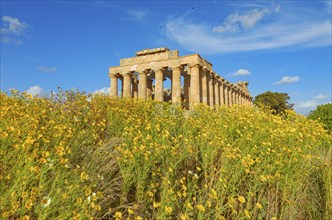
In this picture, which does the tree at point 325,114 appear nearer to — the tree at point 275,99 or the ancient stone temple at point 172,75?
the ancient stone temple at point 172,75

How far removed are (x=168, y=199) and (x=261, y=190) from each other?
6.61 ft

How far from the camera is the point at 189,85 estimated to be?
120 feet

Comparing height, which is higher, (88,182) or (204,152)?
(204,152)

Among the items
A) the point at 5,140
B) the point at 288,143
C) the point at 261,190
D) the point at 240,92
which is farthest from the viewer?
the point at 240,92

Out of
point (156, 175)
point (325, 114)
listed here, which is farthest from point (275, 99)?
point (156, 175)

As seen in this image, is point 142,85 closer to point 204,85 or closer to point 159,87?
point 159,87

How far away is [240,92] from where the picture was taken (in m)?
53.2

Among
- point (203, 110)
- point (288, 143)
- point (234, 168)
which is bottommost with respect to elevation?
point (234, 168)

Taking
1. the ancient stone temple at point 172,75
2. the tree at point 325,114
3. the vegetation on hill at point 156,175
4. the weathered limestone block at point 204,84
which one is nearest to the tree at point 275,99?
the ancient stone temple at point 172,75

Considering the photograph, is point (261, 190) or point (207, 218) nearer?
point (207, 218)

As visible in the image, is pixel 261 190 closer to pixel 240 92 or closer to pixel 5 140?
pixel 5 140

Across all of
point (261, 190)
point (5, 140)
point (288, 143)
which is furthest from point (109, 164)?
point (288, 143)

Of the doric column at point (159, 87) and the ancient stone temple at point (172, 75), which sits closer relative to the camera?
the ancient stone temple at point (172, 75)

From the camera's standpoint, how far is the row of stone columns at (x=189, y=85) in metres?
28.6
